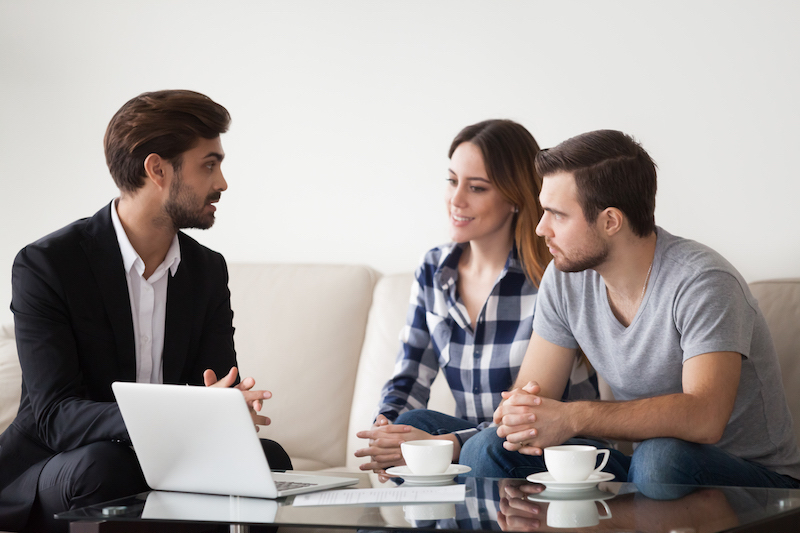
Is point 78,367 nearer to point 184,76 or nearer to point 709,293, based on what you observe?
point 709,293

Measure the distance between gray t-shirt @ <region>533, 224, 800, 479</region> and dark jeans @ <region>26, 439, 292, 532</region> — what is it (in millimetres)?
782

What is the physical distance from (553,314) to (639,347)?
0.23 meters

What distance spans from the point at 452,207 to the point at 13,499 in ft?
3.96

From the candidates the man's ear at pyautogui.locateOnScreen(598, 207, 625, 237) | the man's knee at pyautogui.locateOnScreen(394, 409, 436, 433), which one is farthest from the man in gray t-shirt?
the man's knee at pyautogui.locateOnScreen(394, 409, 436, 433)

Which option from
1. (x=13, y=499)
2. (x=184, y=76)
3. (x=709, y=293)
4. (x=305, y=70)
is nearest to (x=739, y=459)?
(x=709, y=293)

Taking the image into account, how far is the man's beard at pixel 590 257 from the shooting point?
1651 mm

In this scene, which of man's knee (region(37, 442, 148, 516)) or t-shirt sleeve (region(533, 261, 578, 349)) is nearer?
man's knee (region(37, 442, 148, 516))

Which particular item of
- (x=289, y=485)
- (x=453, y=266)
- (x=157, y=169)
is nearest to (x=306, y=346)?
(x=453, y=266)

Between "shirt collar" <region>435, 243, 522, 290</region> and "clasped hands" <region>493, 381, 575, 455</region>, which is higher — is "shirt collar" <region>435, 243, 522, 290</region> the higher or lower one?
the higher one

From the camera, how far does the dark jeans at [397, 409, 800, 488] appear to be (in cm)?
137

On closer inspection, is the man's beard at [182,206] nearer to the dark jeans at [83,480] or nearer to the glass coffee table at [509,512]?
the dark jeans at [83,480]

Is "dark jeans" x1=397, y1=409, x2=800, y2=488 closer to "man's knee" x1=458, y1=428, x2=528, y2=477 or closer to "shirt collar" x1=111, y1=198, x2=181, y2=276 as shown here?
"man's knee" x1=458, y1=428, x2=528, y2=477

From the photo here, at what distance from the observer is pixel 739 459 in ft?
4.87

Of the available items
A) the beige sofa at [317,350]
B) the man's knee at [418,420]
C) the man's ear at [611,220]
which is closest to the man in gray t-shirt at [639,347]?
the man's ear at [611,220]
